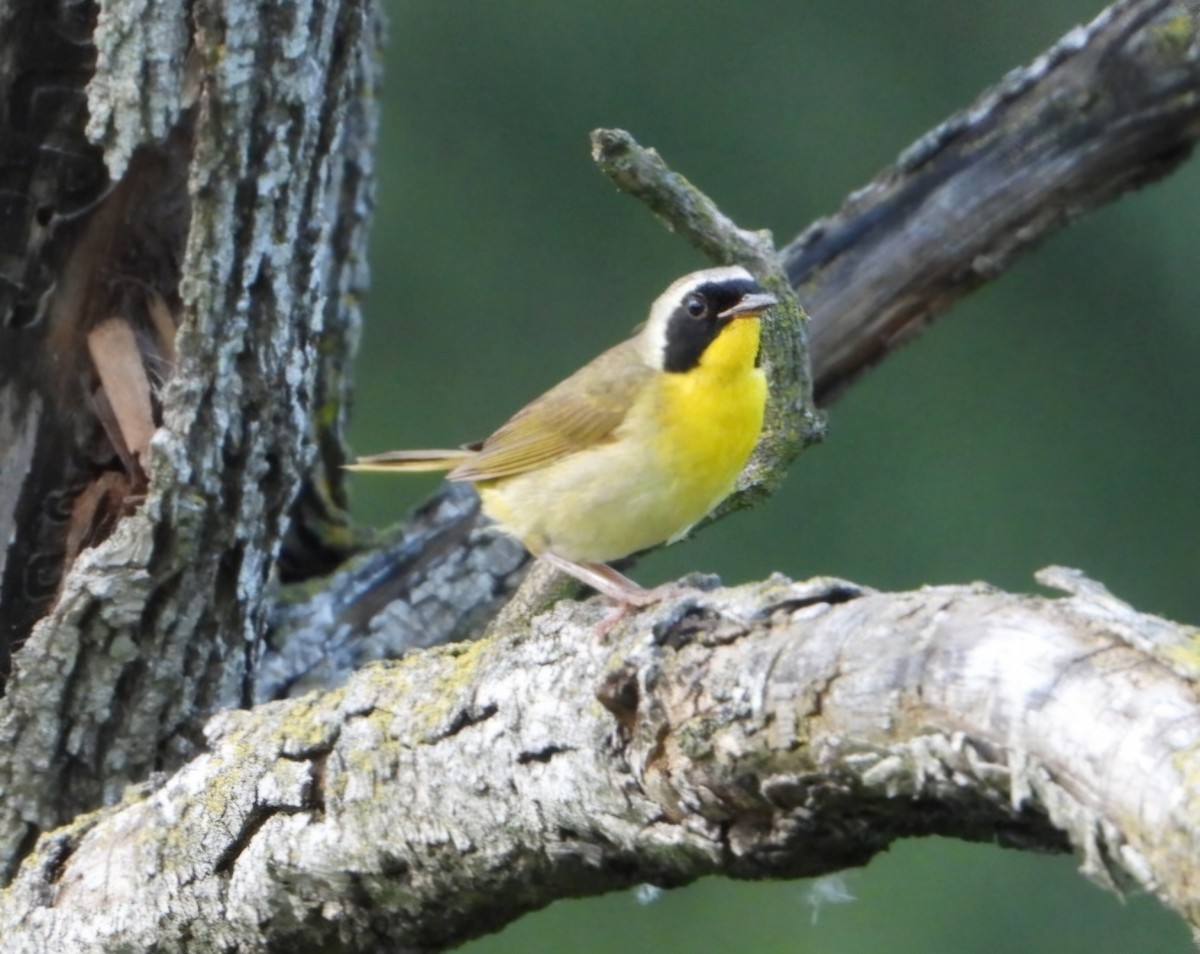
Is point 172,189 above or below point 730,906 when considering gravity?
above

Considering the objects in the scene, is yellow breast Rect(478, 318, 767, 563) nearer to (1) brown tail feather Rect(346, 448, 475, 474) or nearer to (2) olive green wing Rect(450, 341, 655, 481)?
(2) olive green wing Rect(450, 341, 655, 481)

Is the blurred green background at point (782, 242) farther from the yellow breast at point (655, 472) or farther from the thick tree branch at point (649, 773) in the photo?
the thick tree branch at point (649, 773)

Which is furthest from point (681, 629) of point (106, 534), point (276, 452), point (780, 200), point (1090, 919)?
point (780, 200)

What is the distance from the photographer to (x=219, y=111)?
2.94 meters

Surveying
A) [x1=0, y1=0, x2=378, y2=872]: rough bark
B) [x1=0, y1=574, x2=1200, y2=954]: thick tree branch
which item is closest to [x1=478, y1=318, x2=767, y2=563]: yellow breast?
[x1=0, y1=0, x2=378, y2=872]: rough bark

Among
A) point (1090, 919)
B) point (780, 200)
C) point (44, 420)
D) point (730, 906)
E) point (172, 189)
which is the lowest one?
point (1090, 919)

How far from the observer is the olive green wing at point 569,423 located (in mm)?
3836

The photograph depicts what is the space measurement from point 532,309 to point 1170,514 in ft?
9.99

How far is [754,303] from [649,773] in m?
1.42

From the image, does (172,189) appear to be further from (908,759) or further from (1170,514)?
(1170,514)

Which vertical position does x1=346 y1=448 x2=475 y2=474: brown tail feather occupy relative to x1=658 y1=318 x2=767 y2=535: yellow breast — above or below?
above

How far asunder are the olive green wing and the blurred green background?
4.70 m

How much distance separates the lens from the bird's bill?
346cm

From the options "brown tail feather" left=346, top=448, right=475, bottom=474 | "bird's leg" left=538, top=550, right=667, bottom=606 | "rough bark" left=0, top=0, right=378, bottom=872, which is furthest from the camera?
"brown tail feather" left=346, top=448, right=475, bottom=474
